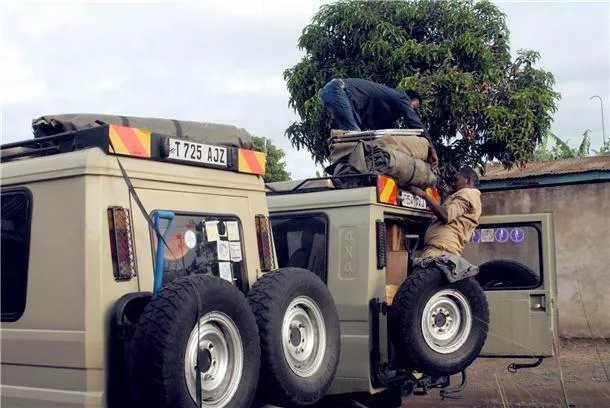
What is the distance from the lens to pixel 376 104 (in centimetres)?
688

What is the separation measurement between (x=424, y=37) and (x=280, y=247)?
5.73 m

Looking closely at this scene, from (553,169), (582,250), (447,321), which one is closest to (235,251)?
(447,321)

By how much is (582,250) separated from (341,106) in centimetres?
764

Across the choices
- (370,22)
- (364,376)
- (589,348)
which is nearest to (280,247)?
(364,376)

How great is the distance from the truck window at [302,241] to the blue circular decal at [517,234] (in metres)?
1.81

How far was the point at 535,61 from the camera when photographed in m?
10.6

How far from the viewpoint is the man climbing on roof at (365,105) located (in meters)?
6.63

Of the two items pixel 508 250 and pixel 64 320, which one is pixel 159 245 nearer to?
pixel 64 320

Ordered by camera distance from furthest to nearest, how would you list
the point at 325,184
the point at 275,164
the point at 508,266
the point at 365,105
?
the point at 275,164 → the point at 365,105 → the point at 508,266 → the point at 325,184

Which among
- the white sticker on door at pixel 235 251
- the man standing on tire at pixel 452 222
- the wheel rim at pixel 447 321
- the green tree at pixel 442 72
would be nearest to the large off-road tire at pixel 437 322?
Result: the wheel rim at pixel 447 321

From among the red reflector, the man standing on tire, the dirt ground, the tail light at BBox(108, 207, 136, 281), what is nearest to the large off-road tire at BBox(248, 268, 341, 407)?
the tail light at BBox(108, 207, 136, 281)

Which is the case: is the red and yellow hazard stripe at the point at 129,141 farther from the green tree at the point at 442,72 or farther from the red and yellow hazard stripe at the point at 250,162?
the green tree at the point at 442,72

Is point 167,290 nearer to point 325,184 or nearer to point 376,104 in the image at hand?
point 325,184

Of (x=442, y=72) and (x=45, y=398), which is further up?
(x=442, y=72)
